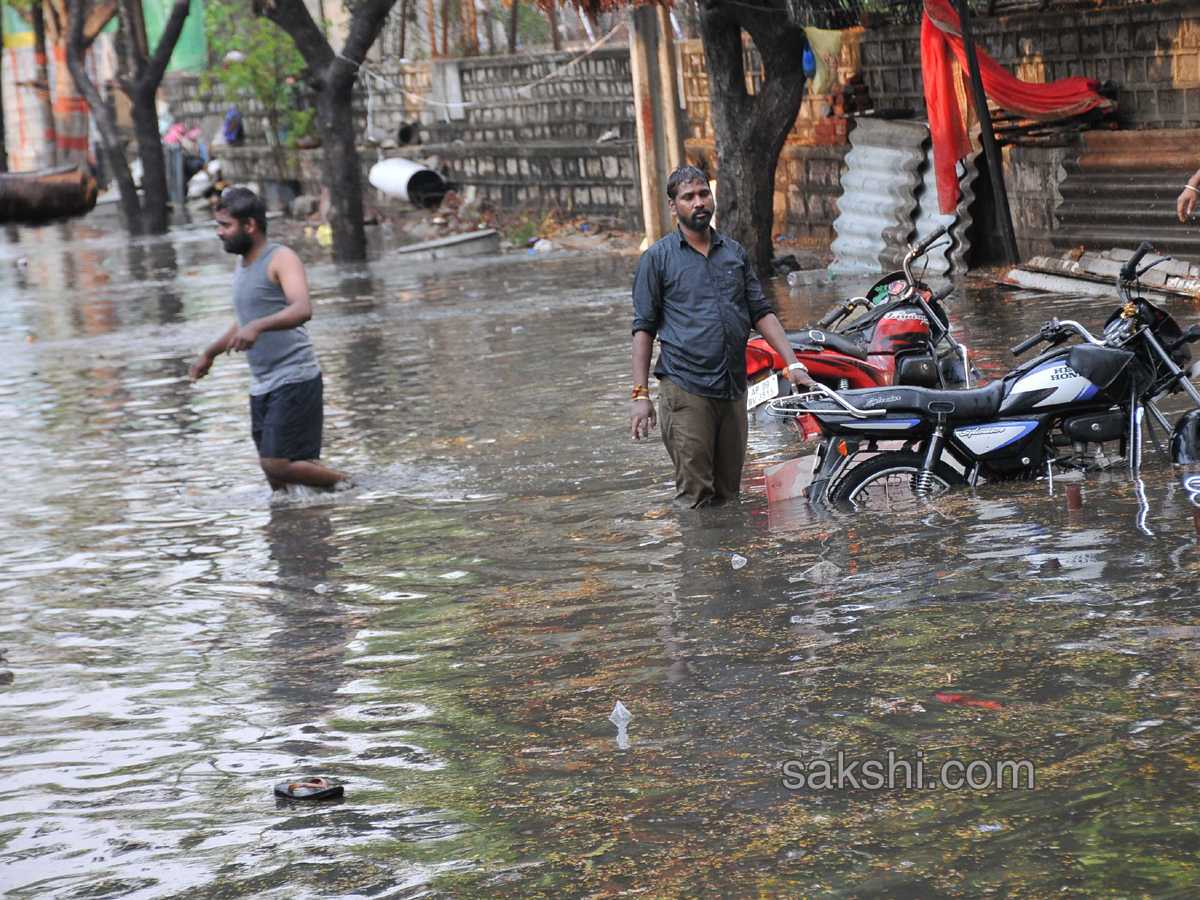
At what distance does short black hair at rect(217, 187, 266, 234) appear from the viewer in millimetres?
8852

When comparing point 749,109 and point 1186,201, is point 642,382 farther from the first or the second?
point 749,109

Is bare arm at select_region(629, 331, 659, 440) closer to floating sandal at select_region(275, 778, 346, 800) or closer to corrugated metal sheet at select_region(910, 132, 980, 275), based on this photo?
floating sandal at select_region(275, 778, 346, 800)

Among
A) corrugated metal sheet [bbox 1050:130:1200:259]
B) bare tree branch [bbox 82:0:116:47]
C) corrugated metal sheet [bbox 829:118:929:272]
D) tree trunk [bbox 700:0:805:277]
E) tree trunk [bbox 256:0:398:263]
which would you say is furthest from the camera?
bare tree branch [bbox 82:0:116:47]

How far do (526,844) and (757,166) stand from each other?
554 inches

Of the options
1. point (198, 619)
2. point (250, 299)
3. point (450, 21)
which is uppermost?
point (450, 21)

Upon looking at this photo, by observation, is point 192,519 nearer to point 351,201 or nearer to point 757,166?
point 757,166

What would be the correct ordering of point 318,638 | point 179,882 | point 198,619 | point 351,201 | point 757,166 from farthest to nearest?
1. point 351,201
2. point 757,166
3. point 198,619
4. point 318,638
5. point 179,882

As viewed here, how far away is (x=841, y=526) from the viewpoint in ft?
Answer: 24.7

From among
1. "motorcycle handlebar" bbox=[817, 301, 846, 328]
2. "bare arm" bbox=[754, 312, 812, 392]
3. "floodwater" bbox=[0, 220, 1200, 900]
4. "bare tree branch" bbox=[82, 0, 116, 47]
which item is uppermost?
"bare tree branch" bbox=[82, 0, 116, 47]

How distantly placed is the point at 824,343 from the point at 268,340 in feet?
10.7

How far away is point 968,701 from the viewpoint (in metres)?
5.02

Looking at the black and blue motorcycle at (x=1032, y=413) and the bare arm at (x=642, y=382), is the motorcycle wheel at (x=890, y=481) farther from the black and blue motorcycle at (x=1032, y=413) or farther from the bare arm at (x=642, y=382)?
the bare arm at (x=642, y=382)

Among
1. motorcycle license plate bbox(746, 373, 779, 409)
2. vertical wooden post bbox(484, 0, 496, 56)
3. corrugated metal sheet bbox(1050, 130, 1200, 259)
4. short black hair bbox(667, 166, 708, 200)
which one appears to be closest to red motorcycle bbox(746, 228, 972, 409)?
motorcycle license plate bbox(746, 373, 779, 409)

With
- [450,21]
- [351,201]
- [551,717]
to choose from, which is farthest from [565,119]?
[551,717]
